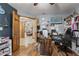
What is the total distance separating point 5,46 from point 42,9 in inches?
34.3

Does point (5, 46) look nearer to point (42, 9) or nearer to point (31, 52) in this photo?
point (31, 52)

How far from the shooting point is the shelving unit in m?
2.19

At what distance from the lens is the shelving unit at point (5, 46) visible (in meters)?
2.19

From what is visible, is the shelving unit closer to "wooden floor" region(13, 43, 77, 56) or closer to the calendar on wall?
"wooden floor" region(13, 43, 77, 56)

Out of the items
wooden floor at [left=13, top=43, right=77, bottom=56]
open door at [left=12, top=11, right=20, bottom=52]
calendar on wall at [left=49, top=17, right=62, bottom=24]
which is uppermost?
calendar on wall at [left=49, top=17, right=62, bottom=24]

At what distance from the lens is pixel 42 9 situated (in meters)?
2.23

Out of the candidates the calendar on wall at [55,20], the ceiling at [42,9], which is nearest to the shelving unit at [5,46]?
the ceiling at [42,9]

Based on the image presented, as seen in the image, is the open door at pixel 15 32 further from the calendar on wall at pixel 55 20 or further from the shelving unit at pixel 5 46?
the calendar on wall at pixel 55 20

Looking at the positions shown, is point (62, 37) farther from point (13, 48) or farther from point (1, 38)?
point (1, 38)

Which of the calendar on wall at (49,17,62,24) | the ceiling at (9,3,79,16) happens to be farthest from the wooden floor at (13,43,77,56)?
the ceiling at (9,3,79,16)

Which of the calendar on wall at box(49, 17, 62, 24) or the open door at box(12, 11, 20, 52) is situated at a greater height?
the calendar on wall at box(49, 17, 62, 24)

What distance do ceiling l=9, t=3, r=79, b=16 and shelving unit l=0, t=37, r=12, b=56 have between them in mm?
506

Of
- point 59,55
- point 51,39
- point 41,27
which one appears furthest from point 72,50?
point 41,27

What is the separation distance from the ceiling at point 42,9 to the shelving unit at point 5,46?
506mm
